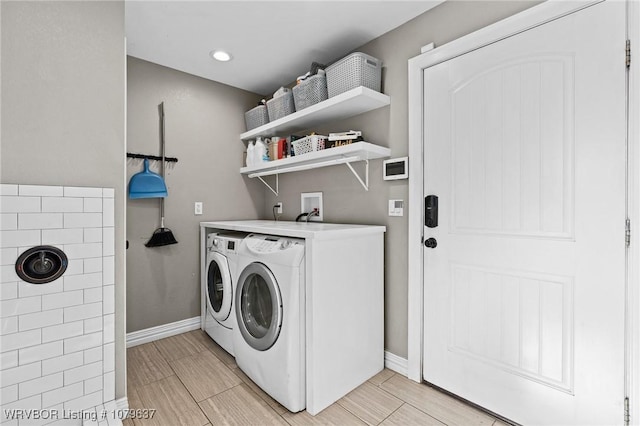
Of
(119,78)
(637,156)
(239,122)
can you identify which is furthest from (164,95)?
(637,156)

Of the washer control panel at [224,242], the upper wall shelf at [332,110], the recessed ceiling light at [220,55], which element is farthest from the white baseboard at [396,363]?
the recessed ceiling light at [220,55]

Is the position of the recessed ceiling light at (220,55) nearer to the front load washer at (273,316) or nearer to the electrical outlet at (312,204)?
the electrical outlet at (312,204)

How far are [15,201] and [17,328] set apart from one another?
0.55 meters

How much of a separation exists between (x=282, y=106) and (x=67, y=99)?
140 centimetres

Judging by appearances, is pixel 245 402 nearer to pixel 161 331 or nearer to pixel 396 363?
pixel 396 363

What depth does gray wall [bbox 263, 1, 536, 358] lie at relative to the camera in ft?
5.73

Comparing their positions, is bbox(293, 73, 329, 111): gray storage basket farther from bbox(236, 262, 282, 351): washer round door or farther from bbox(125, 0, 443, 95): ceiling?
bbox(236, 262, 282, 351): washer round door

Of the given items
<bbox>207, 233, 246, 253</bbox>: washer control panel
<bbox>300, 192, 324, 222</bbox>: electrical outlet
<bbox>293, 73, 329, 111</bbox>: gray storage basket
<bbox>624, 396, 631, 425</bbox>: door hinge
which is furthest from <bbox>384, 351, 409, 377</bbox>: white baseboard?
<bbox>293, 73, 329, 111</bbox>: gray storage basket

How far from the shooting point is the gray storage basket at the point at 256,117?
274 centimetres

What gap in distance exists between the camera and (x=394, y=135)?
2.00m

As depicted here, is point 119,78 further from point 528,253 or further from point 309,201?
point 528,253

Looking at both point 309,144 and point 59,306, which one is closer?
point 59,306

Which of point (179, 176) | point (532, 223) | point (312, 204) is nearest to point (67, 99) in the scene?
point (179, 176)

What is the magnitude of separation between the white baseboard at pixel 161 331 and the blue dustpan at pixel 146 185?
3.55ft
